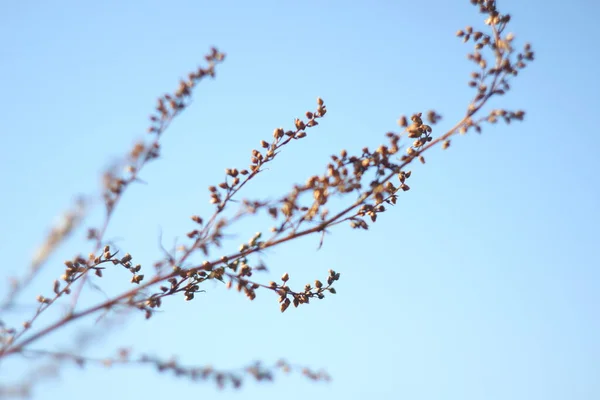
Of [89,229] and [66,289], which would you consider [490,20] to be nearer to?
[89,229]

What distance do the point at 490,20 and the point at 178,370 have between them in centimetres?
316

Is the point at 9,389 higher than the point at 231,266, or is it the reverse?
the point at 231,266

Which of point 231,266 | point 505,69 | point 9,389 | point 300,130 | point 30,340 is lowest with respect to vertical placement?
point 9,389

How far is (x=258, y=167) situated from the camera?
3.83 meters

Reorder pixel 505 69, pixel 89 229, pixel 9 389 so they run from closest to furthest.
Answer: pixel 9 389, pixel 89 229, pixel 505 69

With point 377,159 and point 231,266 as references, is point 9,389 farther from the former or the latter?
point 377,159

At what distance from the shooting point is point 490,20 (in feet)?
11.9

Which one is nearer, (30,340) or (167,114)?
(30,340)

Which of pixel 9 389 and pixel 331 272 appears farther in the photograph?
pixel 331 272

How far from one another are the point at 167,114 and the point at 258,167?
85 cm

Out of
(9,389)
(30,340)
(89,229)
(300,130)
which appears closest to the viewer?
(9,389)

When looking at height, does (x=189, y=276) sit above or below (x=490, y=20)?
below

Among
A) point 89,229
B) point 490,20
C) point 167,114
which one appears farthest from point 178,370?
point 490,20

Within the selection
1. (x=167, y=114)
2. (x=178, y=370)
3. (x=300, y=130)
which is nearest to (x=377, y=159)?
(x=300, y=130)
